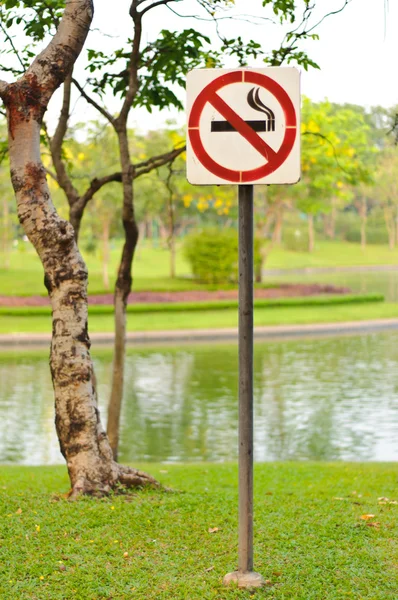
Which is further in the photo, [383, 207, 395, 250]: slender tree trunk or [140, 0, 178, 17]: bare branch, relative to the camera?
[383, 207, 395, 250]: slender tree trunk

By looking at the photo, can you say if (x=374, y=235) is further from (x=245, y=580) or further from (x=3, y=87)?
(x=245, y=580)

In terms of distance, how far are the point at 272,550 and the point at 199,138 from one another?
82.7 inches

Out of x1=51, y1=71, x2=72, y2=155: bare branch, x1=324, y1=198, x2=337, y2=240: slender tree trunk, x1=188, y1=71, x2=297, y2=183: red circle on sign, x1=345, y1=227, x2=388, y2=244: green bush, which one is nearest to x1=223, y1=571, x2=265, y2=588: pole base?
x1=188, y1=71, x2=297, y2=183: red circle on sign

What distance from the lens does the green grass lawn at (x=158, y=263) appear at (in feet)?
129

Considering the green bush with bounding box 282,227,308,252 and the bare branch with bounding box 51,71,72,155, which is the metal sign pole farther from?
the green bush with bounding box 282,227,308,252

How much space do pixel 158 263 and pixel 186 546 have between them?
52.8 meters

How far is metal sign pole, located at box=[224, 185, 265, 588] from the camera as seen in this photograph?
13.2 feet

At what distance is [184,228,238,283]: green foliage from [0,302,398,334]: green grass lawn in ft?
25.7

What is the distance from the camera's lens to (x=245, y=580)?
159 inches

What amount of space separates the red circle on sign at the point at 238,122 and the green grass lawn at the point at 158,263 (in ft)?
97.8

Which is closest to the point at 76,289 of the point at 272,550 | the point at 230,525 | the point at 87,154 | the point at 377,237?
the point at 230,525

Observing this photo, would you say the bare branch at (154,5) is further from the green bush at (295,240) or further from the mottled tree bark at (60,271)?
the green bush at (295,240)

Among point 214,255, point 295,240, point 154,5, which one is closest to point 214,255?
point 214,255

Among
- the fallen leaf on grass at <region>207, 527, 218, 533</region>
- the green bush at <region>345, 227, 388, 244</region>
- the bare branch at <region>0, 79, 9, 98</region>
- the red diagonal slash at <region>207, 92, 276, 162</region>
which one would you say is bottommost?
the fallen leaf on grass at <region>207, 527, 218, 533</region>
